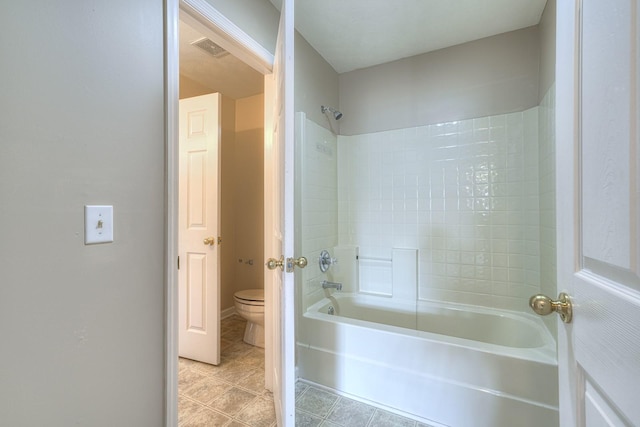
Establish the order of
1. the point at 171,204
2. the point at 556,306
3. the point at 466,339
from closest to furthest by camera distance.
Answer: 1. the point at 556,306
2. the point at 171,204
3. the point at 466,339

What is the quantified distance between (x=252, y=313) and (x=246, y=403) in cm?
67

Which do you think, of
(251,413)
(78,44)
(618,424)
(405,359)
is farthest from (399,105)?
(251,413)

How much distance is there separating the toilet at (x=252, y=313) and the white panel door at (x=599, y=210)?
73.3 inches

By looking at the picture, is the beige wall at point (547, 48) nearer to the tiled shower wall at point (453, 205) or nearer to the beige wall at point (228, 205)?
the tiled shower wall at point (453, 205)

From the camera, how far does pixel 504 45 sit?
6.10ft

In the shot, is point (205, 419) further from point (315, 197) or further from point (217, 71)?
point (217, 71)

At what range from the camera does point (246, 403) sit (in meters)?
1.53

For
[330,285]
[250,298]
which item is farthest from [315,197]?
[250,298]

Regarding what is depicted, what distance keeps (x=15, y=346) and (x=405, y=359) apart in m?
1.57

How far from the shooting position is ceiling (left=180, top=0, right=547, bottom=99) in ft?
5.35

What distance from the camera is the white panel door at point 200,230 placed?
192cm

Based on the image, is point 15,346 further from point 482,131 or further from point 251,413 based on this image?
point 482,131

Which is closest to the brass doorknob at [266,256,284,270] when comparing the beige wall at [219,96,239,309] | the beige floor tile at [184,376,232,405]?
the beige floor tile at [184,376,232,405]

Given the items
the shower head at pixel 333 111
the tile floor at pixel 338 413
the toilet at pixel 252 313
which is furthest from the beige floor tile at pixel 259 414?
the shower head at pixel 333 111
